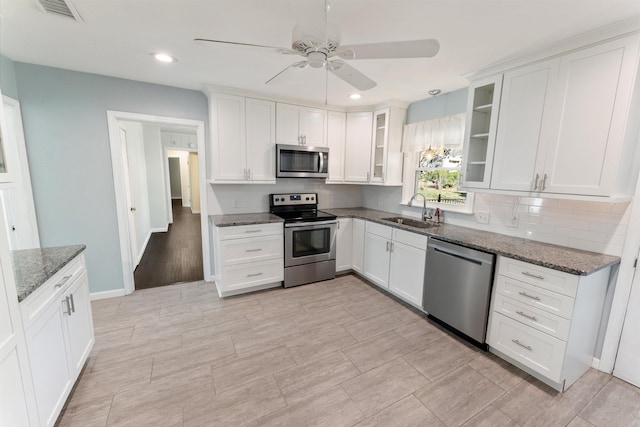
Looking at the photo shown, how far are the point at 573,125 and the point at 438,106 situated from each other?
60.6 inches

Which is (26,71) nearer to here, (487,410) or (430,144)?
(430,144)

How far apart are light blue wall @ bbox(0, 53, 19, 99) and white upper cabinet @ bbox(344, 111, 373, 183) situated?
3.58 m

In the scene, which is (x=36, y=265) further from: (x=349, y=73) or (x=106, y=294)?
(x=349, y=73)

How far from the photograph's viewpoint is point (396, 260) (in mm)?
3088

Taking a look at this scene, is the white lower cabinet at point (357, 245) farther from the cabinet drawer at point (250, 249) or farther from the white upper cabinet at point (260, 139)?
the white upper cabinet at point (260, 139)

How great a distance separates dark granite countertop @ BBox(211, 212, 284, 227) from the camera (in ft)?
9.83

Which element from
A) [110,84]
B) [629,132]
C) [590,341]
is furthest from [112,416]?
[629,132]

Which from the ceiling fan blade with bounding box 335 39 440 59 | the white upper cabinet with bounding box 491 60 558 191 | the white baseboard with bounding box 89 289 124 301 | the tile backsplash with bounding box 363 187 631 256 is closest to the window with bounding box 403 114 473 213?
the tile backsplash with bounding box 363 187 631 256

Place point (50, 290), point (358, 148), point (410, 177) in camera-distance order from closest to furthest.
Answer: point (50, 290) → point (410, 177) → point (358, 148)

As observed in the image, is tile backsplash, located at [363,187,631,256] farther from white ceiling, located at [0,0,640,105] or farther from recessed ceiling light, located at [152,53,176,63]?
recessed ceiling light, located at [152,53,176,63]

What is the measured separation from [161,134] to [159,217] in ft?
6.77

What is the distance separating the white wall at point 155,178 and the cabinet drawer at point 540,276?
7.04 m

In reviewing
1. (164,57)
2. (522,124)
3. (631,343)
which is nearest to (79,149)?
(164,57)

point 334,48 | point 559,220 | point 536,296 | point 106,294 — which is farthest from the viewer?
point 106,294
